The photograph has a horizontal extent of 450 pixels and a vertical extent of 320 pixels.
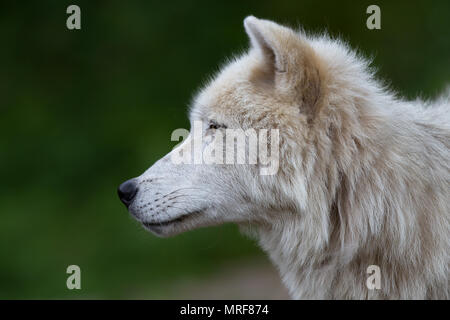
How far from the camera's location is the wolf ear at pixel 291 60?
134 inches

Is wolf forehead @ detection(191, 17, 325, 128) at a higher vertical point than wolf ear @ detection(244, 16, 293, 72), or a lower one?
lower

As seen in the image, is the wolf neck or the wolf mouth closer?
the wolf neck

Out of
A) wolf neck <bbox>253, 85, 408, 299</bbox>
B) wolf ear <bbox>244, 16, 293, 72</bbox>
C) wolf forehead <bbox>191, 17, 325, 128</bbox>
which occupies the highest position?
wolf ear <bbox>244, 16, 293, 72</bbox>

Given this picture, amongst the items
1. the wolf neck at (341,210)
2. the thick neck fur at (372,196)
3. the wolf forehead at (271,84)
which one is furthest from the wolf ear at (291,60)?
the wolf neck at (341,210)

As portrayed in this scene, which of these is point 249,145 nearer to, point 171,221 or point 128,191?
point 171,221

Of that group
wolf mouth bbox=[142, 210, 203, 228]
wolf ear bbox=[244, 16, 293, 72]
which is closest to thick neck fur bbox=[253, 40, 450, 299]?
wolf ear bbox=[244, 16, 293, 72]

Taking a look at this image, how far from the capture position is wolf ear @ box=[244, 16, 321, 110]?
11.2 feet

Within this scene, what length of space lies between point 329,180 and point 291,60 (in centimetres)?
73

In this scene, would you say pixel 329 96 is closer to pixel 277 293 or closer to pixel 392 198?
pixel 392 198

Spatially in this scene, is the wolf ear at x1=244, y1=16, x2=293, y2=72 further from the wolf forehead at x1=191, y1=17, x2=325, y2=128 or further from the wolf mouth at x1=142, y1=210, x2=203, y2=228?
the wolf mouth at x1=142, y1=210, x2=203, y2=228

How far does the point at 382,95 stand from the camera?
12.0 ft

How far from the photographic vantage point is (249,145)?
3557 millimetres

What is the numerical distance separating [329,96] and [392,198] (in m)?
0.68

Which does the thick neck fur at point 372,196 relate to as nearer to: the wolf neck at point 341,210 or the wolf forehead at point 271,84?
the wolf neck at point 341,210
